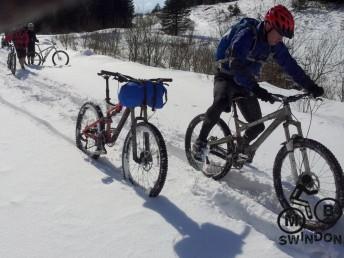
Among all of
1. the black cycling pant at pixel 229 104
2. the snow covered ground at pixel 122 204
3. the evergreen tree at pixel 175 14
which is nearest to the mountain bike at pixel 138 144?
the snow covered ground at pixel 122 204

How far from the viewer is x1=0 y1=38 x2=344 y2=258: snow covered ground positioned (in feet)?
9.81

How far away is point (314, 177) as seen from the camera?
3.37m

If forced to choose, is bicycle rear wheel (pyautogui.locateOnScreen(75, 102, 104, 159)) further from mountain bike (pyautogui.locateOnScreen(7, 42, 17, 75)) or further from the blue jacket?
mountain bike (pyautogui.locateOnScreen(7, 42, 17, 75))

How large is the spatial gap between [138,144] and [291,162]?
1.38 meters

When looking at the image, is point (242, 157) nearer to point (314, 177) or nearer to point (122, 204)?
point (314, 177)

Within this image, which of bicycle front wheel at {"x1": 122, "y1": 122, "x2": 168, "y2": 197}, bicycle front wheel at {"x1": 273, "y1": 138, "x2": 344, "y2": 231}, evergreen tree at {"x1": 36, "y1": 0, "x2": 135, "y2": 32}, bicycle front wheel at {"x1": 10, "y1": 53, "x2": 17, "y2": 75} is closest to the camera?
evergreen tree at {"x1": 36, "y1": 0, "x2": 135, "y2": 32}

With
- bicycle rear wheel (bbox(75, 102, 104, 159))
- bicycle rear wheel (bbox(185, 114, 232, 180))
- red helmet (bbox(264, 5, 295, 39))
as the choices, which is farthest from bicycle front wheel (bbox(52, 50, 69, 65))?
red helmet (bbox(264, 5, 295, 39))

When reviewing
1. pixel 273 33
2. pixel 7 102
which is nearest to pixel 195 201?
pixel 273 33

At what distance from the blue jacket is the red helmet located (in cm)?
18

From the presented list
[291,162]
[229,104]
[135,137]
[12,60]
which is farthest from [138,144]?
[12,60]

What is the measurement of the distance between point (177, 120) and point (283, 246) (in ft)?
11.9

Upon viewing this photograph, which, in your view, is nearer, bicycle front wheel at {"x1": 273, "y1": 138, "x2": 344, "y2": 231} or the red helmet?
bicycle front wheel at {"x1": 273, "y1": 138, "x2": 344, "y2": 231}

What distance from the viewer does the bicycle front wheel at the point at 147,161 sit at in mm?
3617

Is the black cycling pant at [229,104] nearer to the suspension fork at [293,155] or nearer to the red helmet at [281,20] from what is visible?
the suspension fork at [293,155]
